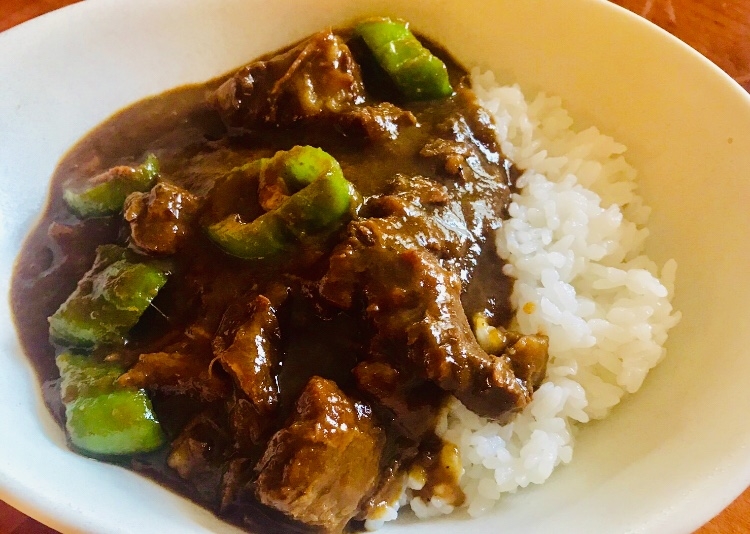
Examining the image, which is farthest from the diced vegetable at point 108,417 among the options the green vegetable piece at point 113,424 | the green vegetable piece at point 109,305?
the green vegetable piece at point 109,305

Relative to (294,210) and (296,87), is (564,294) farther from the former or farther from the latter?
(296,87)

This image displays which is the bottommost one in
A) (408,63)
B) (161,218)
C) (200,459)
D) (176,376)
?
(200,459)

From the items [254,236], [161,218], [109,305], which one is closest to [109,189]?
[161,218]

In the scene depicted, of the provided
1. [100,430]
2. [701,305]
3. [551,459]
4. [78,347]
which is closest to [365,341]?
[551,459]

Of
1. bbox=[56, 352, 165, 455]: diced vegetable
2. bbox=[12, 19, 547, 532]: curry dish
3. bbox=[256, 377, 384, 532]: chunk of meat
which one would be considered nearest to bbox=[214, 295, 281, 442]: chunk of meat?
bbox=[12, 19, 547, 532]: curry dish

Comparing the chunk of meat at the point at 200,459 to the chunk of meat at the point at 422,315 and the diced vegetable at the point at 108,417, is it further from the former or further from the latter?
the chunk of meat at the point at 422,315

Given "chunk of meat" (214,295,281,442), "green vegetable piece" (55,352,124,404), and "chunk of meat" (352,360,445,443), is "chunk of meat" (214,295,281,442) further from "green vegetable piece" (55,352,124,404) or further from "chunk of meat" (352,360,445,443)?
"green vegetable piece" (55,352,124,404)
